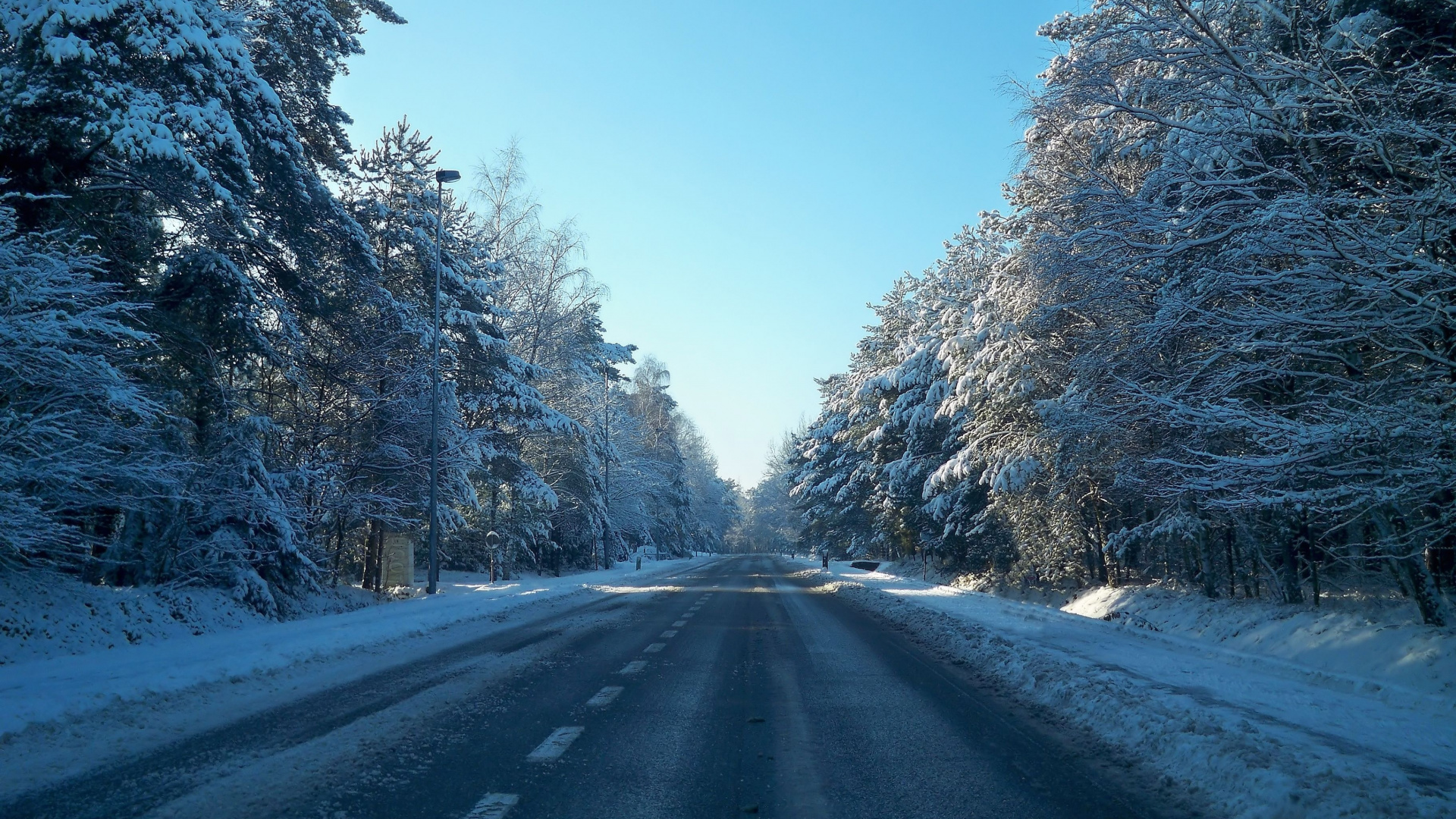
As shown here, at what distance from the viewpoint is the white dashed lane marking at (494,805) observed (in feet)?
14.5

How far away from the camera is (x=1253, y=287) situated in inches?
392

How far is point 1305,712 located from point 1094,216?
6.84 m

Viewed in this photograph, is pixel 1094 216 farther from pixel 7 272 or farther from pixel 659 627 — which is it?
pixel 7 272

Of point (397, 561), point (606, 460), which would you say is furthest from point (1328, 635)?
point (606, 460)

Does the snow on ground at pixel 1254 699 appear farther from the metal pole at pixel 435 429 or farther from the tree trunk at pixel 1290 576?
the metal pole at pixel 435 429

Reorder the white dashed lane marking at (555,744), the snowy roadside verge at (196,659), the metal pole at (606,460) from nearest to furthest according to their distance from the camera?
the white dashed lane marking at (555,744)
the snowy roadside verge at (196,659)
the metal pole at (606,460)

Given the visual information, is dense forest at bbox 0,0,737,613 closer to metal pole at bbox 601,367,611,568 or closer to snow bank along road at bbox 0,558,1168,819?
snow bank along road at bbox 0,558,1168,819

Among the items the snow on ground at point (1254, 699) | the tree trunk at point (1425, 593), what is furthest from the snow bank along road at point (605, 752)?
the tree trunk at point (1425, 593)

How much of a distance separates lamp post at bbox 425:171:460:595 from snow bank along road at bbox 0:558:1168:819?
1264 centimetres

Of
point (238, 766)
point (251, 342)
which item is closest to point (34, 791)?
point (238, 766)

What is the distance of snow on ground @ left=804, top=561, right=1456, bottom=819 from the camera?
4.80m

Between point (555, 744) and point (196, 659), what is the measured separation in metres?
6.45

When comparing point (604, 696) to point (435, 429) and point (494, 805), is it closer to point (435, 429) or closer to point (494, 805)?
point (494, 805)

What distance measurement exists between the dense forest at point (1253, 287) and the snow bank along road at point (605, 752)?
185 inches
